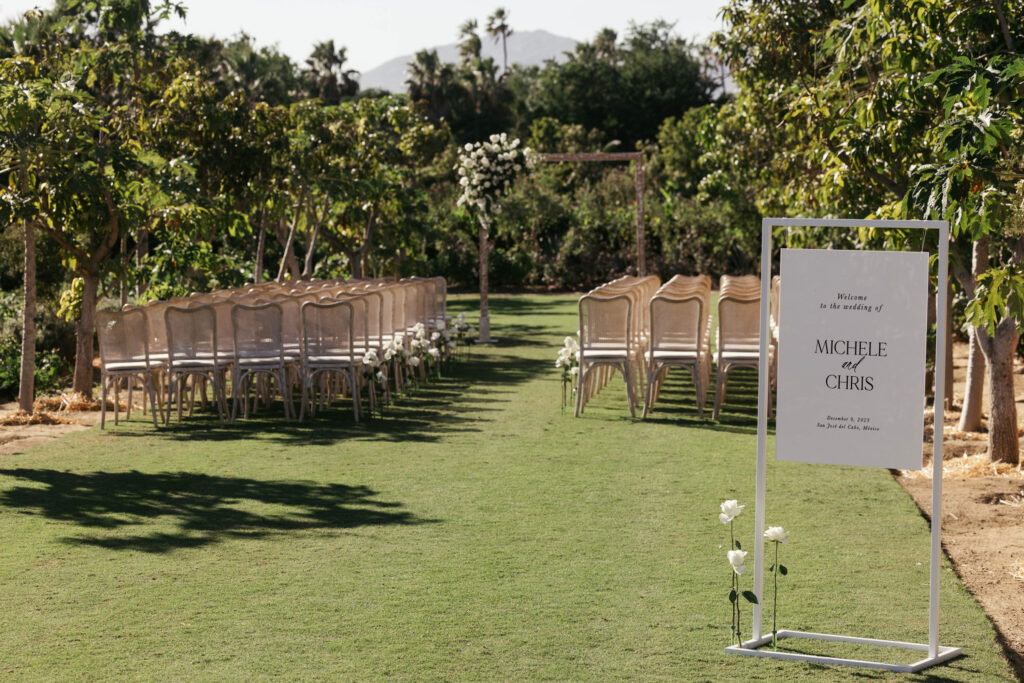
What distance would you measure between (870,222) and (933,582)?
1.39 m

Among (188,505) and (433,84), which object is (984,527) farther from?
(433,84)

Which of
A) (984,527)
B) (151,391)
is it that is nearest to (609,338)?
(151,391)

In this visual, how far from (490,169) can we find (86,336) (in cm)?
662

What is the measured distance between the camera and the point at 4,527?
6.39 m

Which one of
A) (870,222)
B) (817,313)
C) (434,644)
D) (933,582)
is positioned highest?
(870,222)

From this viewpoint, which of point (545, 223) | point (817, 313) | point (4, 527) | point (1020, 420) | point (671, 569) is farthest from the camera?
point (545, 223)

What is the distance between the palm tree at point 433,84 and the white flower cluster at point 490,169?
40.7 meters

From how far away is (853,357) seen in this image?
4.31 meters

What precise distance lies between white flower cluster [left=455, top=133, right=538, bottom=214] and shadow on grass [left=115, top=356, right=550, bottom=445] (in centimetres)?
430

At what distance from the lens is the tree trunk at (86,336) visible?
1105 cm

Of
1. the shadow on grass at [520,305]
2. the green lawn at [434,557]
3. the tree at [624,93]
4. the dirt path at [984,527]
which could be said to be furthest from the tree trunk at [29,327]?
the tree at [624,93]

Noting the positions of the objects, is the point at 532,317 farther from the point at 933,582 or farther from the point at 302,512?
the point at 933,582

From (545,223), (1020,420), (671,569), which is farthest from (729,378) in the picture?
(545,223)

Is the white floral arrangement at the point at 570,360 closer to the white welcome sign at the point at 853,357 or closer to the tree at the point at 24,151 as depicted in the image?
the tree at the point at 24,151
